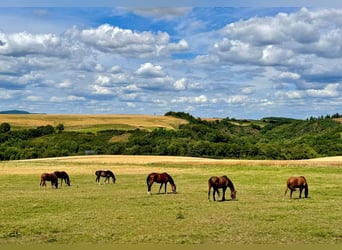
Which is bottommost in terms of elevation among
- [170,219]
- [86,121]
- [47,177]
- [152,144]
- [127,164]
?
[127,164]

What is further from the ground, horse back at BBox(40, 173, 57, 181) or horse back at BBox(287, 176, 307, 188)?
horse back at BBox(287, 176, 307, 188)

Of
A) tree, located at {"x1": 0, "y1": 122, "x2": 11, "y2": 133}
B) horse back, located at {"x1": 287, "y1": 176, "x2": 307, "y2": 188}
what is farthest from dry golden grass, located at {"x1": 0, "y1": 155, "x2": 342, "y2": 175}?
tree, located at {"x1": 0, "y1": 122, "x2": 11, "y2": 133}

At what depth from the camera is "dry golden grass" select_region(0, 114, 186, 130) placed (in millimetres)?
140875

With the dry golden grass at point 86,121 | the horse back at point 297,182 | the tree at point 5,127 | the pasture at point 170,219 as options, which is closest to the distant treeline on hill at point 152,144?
the tree at point 5,127

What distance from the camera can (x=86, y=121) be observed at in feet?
492

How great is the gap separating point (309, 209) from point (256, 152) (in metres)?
82.9

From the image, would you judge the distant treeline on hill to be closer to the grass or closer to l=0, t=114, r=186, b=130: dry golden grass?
the grass

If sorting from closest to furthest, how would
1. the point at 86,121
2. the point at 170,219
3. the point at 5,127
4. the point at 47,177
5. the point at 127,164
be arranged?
the point at 170,219 → the point at 47,177 → the point at 127,164 → the point at 5,127 → the point at 86,121

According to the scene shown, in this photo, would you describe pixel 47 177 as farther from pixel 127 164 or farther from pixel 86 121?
pixel 86 121

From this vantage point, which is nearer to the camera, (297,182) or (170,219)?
(170,219)

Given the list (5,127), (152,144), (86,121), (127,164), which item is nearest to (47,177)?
(127,164)

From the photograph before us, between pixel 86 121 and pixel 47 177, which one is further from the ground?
pixel 86 121

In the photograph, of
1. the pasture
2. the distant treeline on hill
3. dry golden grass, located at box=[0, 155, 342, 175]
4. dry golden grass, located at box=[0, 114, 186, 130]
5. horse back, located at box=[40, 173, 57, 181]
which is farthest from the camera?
dry golden grass, located at box=[0, 114, 186, 130]

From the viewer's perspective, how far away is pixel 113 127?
453ft
